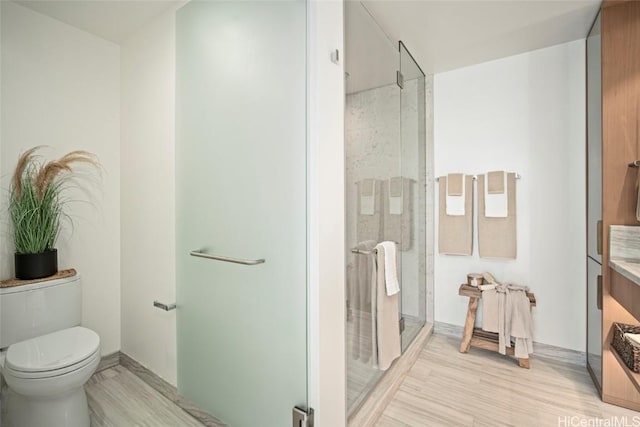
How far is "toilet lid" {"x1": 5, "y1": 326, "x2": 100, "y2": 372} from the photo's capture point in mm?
1285

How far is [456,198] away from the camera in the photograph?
2.57 meters

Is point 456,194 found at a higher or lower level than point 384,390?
higher

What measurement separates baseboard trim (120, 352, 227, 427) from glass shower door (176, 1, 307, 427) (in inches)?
1.5

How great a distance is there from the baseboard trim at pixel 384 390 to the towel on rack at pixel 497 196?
1201 mm

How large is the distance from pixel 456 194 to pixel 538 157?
638 millimetres

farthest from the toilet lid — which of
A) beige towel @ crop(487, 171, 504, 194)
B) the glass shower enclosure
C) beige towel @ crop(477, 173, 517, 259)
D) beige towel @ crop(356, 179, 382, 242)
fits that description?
beige towel @ crop(487, 171, 504, 194)

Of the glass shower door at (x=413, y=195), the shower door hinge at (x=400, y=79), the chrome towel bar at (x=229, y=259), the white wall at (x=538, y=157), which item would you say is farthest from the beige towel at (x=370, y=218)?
the white wall at (x=538, y=157)

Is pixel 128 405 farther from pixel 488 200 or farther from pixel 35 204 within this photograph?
pixel 488 200

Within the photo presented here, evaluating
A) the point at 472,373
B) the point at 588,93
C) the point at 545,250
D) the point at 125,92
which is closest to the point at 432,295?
the point at 472,373

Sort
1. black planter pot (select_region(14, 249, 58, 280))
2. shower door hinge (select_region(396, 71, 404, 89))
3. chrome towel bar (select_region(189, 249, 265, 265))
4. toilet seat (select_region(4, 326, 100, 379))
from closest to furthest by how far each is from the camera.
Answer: toilet seat (select_region(4, 326, 100, 379)) < chrome towel bar (select_region(189, 249, 265, 265)) < black planter pot (select_region(14, 249, 58, 280)) < shower door hinge (select_region(396, 71, 404, 89))

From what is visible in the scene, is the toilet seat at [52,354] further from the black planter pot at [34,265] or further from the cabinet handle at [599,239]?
the cabinet handle at [599,239]

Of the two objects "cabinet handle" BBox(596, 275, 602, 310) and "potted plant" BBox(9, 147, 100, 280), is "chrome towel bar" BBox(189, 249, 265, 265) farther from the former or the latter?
"cabinet handle" BBox(596, 275, 602, 310)

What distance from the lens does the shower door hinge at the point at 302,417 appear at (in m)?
1.28

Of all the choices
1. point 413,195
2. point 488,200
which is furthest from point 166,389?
point 488,200
